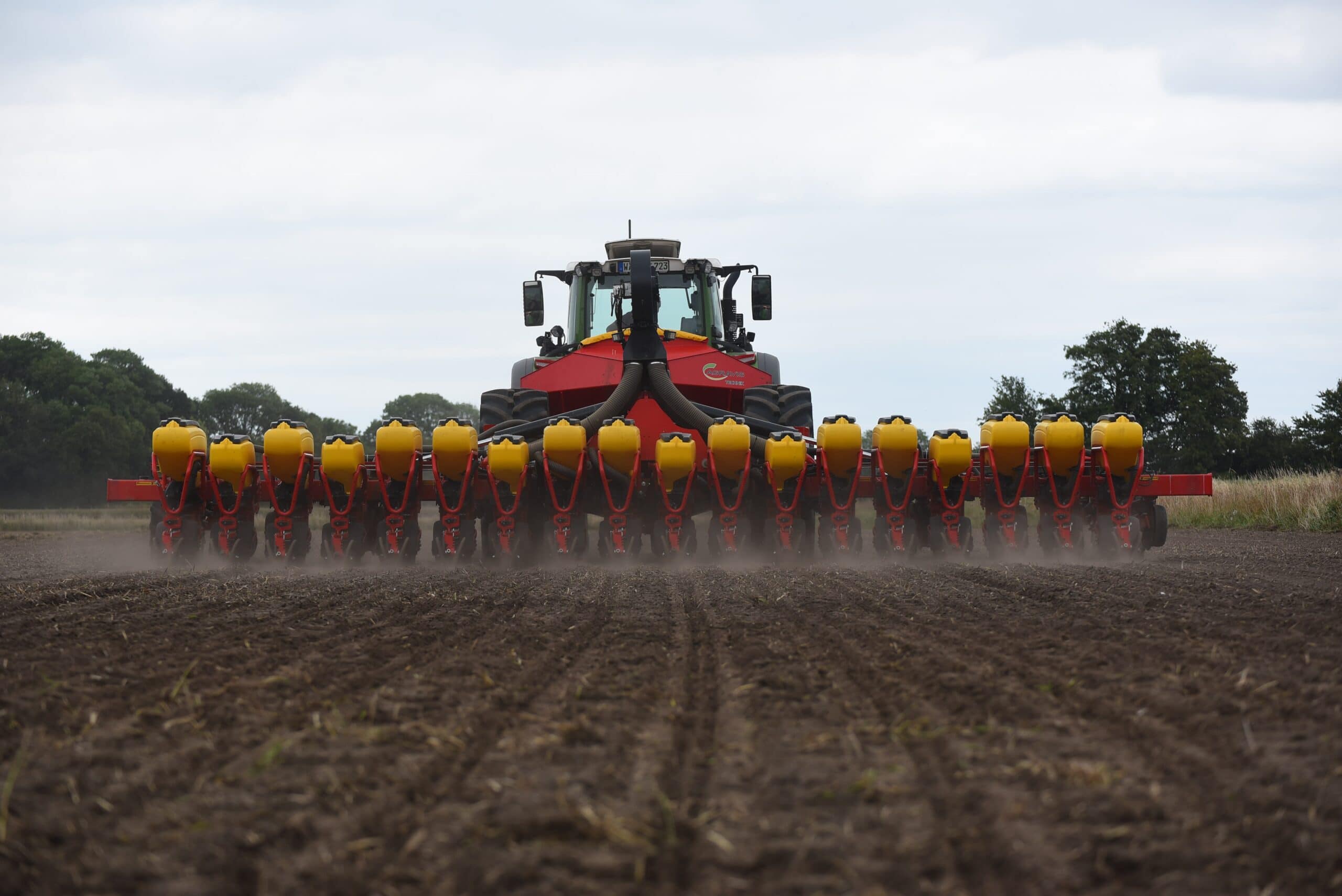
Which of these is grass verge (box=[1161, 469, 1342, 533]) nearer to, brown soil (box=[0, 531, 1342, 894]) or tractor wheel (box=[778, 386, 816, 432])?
tractor wheel (box=[778, 386, 816, 432])

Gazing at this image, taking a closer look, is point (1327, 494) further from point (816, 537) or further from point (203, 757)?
point (203, 757)

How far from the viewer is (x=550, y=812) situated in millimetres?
2611

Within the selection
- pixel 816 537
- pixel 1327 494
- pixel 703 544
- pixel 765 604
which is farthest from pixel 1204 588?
pixel 1327 494

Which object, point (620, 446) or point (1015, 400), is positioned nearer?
point (620, 446)

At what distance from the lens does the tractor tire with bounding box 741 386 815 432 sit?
11.9 m

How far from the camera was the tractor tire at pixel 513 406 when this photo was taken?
39.8ft

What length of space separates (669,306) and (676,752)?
991 cm

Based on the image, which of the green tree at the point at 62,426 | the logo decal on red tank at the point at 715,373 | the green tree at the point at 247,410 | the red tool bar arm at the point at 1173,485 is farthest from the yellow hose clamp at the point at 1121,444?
the green tree at the point at 247,410

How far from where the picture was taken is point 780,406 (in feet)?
39.3

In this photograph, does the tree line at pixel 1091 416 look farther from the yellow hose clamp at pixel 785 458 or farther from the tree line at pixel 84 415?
the yellow hose clamp at pixel 785 458

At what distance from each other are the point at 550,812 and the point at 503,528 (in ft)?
24.5

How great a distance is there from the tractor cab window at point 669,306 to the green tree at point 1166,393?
123ft

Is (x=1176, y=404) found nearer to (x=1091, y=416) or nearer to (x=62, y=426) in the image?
(x=1091, y=416)

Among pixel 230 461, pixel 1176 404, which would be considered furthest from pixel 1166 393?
pixel 230 461
